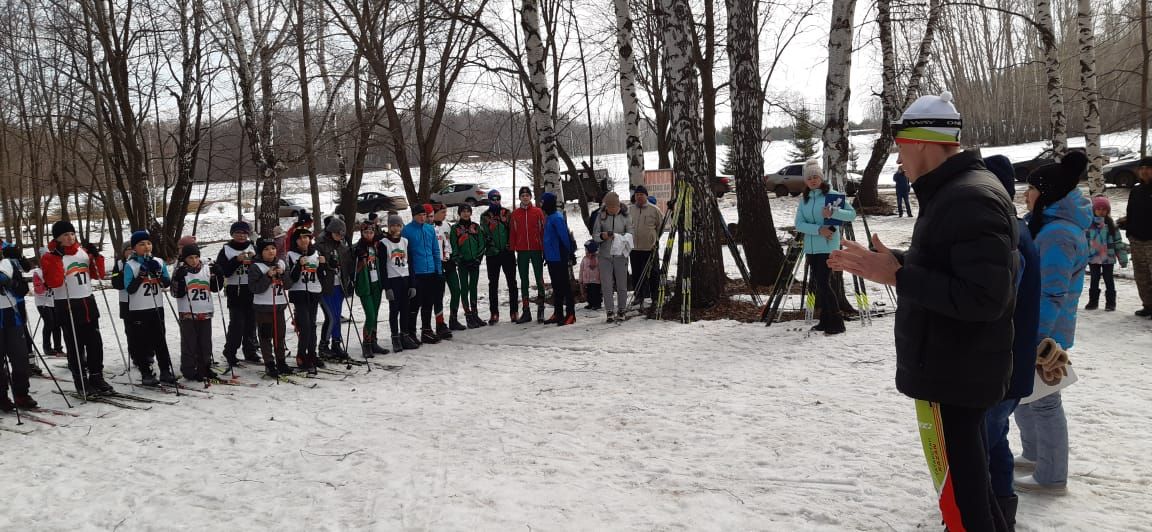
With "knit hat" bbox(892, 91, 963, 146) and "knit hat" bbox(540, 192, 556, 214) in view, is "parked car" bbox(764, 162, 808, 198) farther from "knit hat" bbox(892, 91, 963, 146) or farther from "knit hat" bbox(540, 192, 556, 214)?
"knit hat" bbox(892, 91, 963, 146)

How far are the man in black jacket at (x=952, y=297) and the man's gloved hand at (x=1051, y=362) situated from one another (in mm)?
850

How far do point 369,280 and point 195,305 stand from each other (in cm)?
195

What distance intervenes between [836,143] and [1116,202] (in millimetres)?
16432

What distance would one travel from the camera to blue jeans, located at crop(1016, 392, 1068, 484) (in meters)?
3.58

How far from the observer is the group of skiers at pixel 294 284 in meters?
7.35

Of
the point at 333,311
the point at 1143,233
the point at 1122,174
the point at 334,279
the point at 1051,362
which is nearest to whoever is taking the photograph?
the point at 1051,362

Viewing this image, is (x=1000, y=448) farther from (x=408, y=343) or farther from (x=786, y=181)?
(x=786, y=181)

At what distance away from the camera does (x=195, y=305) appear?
7594mm

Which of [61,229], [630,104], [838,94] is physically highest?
[630,104]

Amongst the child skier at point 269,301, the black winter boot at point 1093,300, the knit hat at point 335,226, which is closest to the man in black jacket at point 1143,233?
the black winter boot at point 1093,300

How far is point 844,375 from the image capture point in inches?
245

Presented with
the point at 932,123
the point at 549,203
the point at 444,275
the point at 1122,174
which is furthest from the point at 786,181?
the point at 932,123

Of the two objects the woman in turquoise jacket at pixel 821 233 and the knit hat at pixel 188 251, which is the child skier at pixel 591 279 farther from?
the knit hat at pixel 188 251

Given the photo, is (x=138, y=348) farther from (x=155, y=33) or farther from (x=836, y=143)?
(x=155, y=33)
